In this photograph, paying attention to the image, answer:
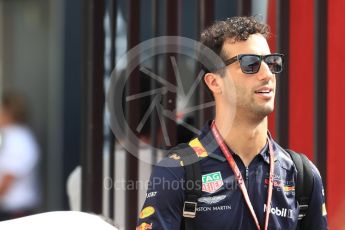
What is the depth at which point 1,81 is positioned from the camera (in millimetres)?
8000

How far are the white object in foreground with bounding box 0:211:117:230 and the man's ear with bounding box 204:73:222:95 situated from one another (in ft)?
2.96

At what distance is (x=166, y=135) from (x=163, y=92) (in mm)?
259

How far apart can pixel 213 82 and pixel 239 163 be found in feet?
1.09

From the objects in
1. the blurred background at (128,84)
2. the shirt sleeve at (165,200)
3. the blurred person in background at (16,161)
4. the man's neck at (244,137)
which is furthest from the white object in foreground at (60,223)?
the blurred person in background at (16,161)

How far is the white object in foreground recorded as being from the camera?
210cm

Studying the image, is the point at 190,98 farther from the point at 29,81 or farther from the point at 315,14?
the point at 29,81

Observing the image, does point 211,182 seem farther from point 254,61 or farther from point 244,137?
point 254,61

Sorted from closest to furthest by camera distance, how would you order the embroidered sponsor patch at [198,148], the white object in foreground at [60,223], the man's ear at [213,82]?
the white object in foreground at [60,223] → the embroidered sponsor patch at [198,148] → the man's ear at [213,82]

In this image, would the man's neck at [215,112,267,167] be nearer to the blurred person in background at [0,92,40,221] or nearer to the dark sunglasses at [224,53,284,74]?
the dark sunglasses at [224,53,284,74]

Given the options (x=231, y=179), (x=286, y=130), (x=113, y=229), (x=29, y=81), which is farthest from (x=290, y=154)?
(x=29, y=81)

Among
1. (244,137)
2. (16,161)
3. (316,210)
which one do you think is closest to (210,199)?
(244,137)

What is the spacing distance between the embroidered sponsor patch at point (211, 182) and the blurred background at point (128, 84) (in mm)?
962

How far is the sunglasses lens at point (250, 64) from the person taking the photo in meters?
2.82
